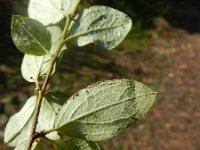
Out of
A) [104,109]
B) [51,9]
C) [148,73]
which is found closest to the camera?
[104,109]

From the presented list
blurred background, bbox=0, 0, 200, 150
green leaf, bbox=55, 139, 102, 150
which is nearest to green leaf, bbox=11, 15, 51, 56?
green leaf, bbox=55, 139, 102, 150

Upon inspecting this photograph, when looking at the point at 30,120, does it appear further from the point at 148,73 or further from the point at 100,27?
the point at 148,73

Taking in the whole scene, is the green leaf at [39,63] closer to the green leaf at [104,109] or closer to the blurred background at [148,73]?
the green leaf at [104,109]

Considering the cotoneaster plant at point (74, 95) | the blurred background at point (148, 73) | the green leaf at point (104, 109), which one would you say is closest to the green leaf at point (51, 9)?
the cotoneaster plant at point (74, 95)

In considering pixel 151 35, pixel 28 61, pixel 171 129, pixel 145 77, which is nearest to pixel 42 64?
pixel 28 61

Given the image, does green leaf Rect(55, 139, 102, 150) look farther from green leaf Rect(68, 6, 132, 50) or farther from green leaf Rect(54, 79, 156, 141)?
green leaf Rect(68, 6, 132, 50)

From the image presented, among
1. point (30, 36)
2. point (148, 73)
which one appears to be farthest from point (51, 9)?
point (148, 73)

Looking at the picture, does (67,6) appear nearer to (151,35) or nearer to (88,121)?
(88,121)
